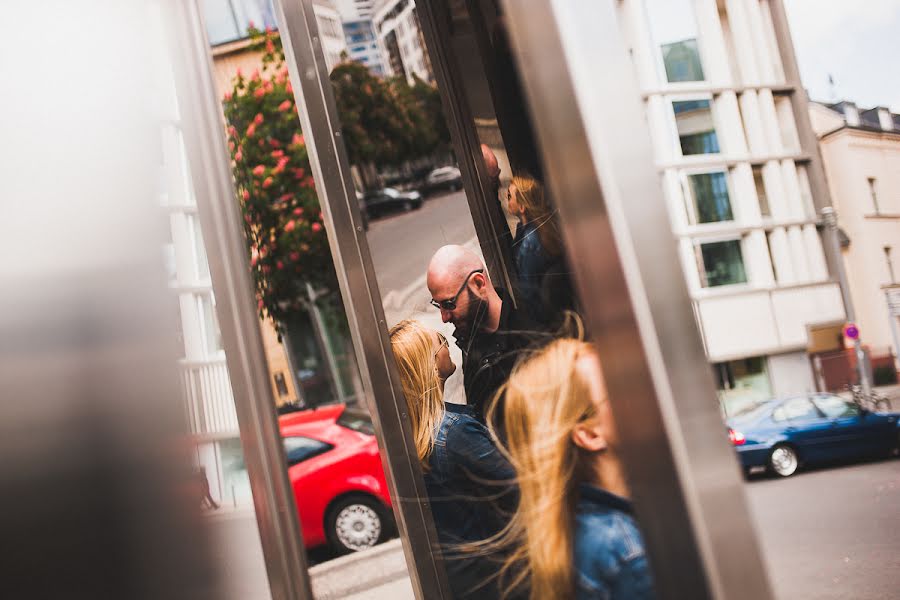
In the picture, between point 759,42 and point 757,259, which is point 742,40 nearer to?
point 759,42

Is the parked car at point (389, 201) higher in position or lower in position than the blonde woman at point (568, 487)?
higher

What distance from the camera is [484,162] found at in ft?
4.07

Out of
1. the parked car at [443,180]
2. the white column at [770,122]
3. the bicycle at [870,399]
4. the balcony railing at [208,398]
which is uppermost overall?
the white column at [770,122]

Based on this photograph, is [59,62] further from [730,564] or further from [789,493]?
Answer: [789,493]

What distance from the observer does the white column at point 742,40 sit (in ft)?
11.7

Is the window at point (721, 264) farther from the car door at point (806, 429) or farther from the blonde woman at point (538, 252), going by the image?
the blonde woman at point (538, 252)

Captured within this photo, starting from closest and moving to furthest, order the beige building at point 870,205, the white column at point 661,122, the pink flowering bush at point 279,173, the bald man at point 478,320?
1. the bald man at point 478,320
2. the beige building at point 870,205
3. the white column at point 661,122
4. the pink flowering bush at point 279,173

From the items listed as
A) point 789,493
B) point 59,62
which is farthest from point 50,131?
point 789,493

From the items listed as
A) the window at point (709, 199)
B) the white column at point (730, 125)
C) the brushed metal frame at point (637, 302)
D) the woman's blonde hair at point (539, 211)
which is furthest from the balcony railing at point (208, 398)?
the window at point (709, 199)

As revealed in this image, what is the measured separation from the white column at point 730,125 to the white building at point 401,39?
3350 millimetres

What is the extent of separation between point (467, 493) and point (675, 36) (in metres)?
3.55

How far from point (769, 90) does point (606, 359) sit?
11.0 feet

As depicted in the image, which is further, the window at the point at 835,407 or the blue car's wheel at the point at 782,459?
the blue car's wheel at the point at 782,459

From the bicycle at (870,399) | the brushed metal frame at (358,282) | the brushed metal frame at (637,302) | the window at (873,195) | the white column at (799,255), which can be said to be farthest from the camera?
the white column at (799,255)
